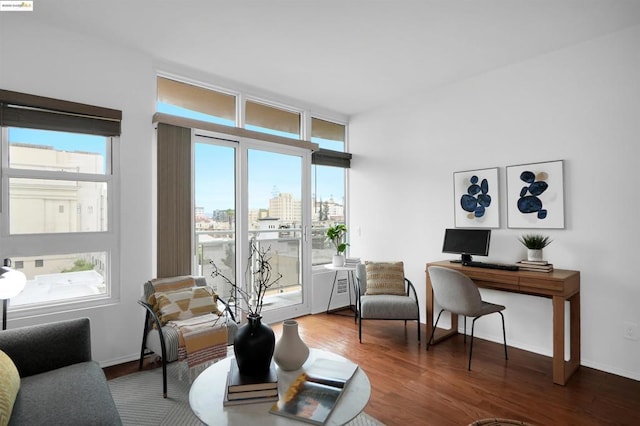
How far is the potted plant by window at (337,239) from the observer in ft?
15.4

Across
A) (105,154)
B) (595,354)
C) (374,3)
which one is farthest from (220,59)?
(595,354)

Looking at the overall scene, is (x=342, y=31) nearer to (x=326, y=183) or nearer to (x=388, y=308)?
(x=326, y=183)

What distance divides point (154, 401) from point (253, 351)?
124 cm

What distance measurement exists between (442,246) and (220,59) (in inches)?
125

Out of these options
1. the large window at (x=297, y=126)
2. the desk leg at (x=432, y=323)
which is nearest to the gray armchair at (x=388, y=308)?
the desk leg at (x=432, y=323)

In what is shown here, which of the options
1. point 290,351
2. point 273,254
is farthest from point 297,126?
point 290,351

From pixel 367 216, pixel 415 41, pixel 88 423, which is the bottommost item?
pixel 88 423

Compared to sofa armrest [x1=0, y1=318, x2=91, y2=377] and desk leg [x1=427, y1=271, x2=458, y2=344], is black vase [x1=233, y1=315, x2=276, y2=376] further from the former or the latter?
desk leg [x1=427, y1=271, x2=458, y2=344]

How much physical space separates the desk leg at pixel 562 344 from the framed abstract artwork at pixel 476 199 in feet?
3.37

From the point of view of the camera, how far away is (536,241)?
3242 mm

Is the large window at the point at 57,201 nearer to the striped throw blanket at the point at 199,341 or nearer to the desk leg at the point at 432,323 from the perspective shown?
the striped throw blanket at the point at 199,341

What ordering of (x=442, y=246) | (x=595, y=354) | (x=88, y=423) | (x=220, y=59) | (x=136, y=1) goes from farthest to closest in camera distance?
(x=442, y=246) < (x=220, y=59) < (x=595, y=354) < (x=136, y=1) < (x=88, y=423)

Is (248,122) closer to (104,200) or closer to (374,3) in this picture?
(104,200)

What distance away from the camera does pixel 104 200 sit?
316 cm
